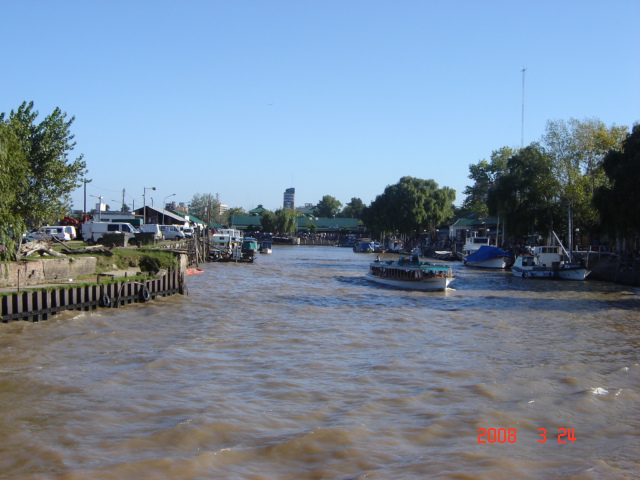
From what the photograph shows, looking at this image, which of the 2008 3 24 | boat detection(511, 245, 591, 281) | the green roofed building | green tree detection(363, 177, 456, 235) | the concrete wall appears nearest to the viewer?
the 2008 3 24

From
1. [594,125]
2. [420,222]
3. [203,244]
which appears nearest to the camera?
[594,125]

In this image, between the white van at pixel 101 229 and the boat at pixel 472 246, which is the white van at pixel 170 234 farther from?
the boat at pixel 472 246

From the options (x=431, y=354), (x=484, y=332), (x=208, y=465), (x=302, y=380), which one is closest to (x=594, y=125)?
(x=484, y=332)

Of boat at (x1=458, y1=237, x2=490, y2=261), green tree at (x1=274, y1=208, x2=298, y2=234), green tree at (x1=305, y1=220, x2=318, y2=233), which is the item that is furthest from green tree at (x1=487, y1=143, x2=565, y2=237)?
green tree at (x1=305, y1=220, x2=318, y2=233)

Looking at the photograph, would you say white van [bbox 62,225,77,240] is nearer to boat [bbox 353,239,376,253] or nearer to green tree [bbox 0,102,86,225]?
green tree [bbox 0,102,86,225]

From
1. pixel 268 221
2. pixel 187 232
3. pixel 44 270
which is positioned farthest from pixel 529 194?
pixel 268 221

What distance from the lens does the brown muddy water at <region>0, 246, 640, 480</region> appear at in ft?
31.9

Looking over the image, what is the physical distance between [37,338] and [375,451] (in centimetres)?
1282

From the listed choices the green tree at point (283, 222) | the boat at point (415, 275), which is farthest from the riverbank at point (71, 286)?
the green tree at point (283, 222)

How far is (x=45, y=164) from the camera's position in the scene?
2680cm

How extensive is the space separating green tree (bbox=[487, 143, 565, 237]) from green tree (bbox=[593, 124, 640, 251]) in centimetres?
1625

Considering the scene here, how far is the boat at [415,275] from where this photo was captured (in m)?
36.1

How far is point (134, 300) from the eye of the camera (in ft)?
88.7

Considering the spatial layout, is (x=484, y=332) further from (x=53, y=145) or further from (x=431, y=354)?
(x=53, y=145)
